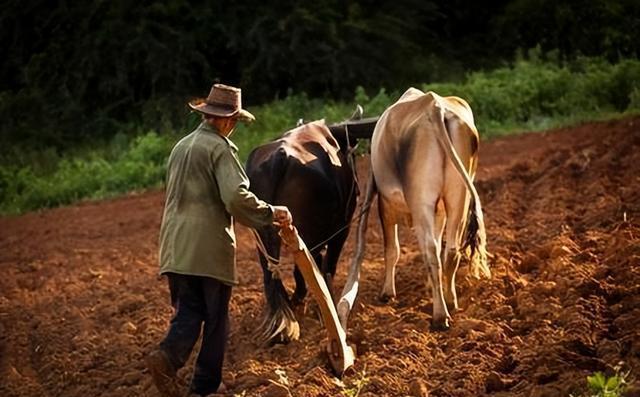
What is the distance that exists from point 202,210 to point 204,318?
26.4 inches

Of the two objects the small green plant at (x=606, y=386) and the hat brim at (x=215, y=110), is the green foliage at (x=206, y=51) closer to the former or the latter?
the hat brim at (x=215, y=110)

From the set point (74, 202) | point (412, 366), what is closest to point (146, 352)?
point (412, 366)

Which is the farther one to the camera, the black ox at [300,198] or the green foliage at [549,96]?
the green foliage at [549,96]

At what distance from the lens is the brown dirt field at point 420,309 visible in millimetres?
6453

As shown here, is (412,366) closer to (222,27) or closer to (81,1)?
(222,27)

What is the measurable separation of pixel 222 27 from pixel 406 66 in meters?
3.87

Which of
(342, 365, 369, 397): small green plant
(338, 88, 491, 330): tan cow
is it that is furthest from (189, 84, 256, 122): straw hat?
(342, 365, 369, 397): small green plant

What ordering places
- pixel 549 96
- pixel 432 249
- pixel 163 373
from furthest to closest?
1. pixel 549 96
2. pixel 432 249
3. pixel 163 373

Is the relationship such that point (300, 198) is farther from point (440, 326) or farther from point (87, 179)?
point (87, 179)

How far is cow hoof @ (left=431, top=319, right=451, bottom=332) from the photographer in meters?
7.61

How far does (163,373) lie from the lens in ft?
21.8

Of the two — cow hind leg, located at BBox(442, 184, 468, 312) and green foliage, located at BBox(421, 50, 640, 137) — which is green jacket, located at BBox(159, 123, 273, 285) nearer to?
cow hind leg, located at BBox(442, 184, 468, 312)

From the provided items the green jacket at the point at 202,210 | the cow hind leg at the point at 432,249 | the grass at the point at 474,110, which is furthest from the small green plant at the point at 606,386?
the grass at the point at 474,110

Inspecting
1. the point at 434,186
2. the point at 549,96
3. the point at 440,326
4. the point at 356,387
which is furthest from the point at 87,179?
the point at 356,387
